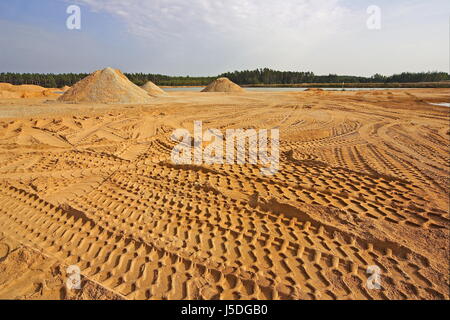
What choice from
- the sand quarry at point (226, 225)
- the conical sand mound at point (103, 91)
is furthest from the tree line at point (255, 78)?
the sand quarry at point (226, 225)

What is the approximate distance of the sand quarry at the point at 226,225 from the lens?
7.69 feet

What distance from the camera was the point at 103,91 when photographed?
54.1ft

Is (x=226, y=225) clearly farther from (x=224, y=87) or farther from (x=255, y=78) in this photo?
(x=255, y=78)

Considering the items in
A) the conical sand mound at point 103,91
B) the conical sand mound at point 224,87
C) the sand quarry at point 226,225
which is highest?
the conical sand mound at point 224,87

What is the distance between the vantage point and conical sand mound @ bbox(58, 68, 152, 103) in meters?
16.0

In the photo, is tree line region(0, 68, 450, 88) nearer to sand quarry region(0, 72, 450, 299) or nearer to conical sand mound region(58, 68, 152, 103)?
conical sand mound region(58, 68, 152, 103)

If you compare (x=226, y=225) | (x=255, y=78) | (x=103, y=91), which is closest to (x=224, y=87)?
(x=103, y=91)

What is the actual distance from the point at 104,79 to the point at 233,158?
646 inches

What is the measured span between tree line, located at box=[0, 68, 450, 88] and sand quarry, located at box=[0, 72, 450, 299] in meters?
59.1

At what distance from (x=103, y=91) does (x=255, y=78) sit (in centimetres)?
6076

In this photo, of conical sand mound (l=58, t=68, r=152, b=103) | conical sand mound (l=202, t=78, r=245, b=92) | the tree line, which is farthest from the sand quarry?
the tree line

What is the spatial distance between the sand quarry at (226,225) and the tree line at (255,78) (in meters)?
59.1

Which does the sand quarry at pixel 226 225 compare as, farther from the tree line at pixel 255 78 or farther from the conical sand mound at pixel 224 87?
the tree line at pixel 255 78

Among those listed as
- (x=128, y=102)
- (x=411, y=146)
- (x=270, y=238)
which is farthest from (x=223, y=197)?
(x=128, y=102)
